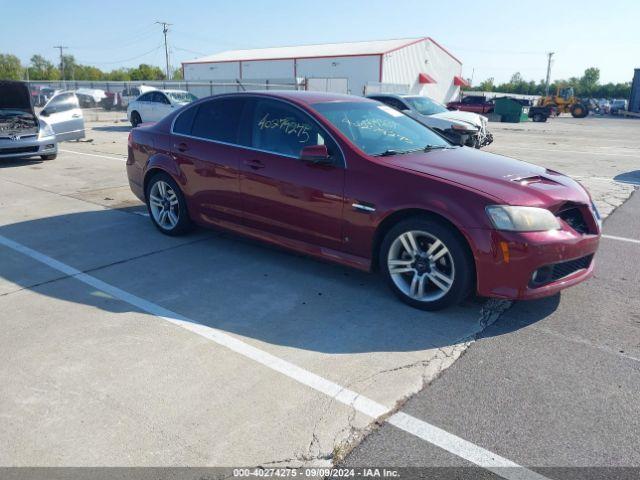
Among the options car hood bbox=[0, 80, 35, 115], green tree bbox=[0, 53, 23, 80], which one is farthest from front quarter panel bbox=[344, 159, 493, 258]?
green tree bbox=[0, 53, 23, 80]

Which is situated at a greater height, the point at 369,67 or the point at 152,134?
the point at 369,67

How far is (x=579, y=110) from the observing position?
1688 inches

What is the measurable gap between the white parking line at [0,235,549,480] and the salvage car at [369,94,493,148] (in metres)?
10.3

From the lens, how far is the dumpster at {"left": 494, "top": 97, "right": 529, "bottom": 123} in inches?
1353

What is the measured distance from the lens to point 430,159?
4500mm

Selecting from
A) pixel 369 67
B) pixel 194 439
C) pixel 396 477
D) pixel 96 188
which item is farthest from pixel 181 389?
pixel 369 67

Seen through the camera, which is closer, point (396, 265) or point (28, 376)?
point (28, 376)

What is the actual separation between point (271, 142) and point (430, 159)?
1491mm

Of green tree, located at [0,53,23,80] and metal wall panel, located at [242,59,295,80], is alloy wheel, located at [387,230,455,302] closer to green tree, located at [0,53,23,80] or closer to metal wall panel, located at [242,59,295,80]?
metal wall panel, located at [242,59,295,80]

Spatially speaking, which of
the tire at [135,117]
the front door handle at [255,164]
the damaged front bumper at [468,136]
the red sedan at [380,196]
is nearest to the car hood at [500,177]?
the red sedan at [380,196]

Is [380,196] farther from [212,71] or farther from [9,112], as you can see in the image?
[212,71]

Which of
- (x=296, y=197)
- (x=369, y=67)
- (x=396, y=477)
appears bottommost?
(x=396, y=477)

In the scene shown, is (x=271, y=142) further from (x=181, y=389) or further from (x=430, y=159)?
(x=181, y=389)

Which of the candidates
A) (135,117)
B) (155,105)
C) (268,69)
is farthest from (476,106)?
(135,117)
